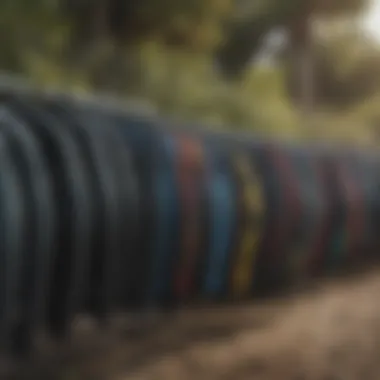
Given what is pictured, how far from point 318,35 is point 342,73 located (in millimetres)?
826

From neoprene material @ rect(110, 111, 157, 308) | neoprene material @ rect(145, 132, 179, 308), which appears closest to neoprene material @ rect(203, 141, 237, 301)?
neoprene material @ rect(145, 132, 179, 308)

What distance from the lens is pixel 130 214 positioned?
2.33m

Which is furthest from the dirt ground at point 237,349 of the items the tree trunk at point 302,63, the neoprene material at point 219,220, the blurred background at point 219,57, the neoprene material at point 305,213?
the tree trunk at point 302,63

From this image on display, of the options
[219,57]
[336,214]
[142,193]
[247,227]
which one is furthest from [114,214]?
[219,57]

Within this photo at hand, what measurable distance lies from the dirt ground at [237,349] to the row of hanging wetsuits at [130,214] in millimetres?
99

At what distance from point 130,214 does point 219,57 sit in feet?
18.5

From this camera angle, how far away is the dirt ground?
7.83 feet

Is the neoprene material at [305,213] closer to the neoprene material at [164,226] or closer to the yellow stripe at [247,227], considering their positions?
the yellow stripe at [247,227]

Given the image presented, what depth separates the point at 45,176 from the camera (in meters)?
1.99

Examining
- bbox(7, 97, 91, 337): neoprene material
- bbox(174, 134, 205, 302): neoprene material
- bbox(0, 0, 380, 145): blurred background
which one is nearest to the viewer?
bbox(7, 97, 91, 337): neoprene material

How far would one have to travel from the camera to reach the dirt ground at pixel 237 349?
→ 7.83 ft

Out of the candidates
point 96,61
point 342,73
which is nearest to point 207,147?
point 96,61

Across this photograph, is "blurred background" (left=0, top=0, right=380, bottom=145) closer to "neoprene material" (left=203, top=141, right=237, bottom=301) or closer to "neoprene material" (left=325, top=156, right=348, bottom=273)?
"neoprene material" (left=203, top=141, right=237, bottom=301)

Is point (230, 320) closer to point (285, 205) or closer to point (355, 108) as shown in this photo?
point (285, 205)
